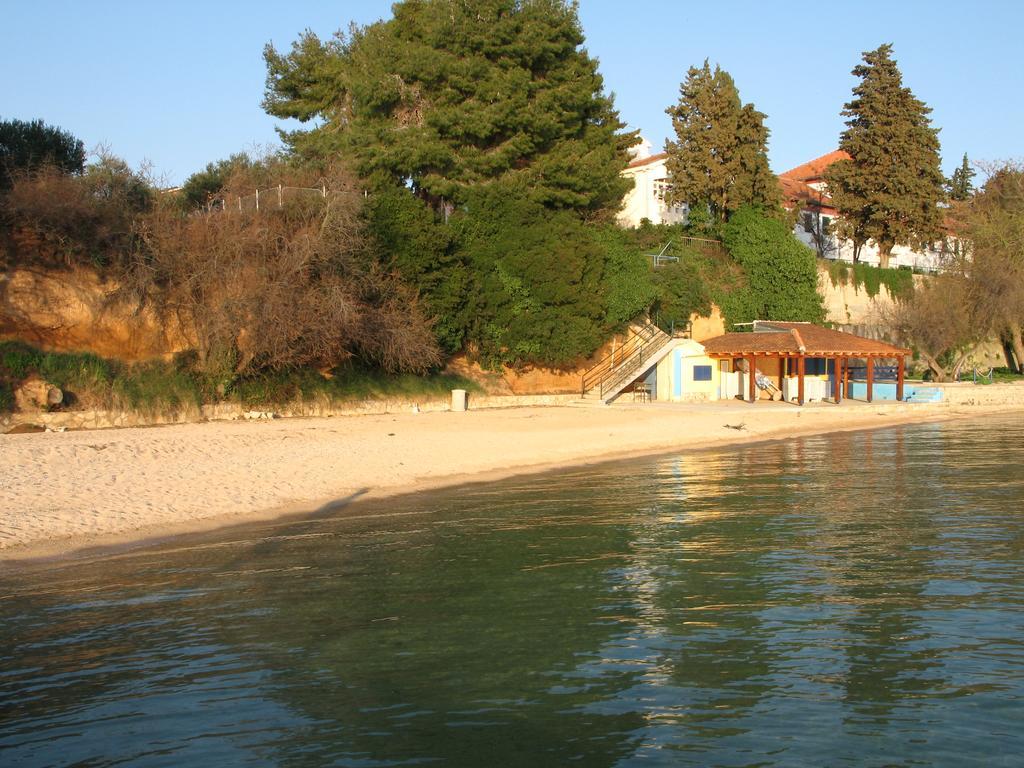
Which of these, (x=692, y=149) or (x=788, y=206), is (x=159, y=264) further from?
(x=788, y=206)

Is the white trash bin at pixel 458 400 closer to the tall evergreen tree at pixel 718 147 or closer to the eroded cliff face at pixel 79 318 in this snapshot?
the eroded cliff face at pixel 79 318

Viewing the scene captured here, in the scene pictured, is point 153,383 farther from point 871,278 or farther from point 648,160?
point 871,278

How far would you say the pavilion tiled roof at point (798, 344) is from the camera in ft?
126

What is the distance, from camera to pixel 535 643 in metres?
9.27

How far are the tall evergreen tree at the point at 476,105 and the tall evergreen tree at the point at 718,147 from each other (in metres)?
8.02

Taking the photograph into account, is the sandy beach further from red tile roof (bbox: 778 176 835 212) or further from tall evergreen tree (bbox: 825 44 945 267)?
red tile roof (bbox: 778 176 835 212)

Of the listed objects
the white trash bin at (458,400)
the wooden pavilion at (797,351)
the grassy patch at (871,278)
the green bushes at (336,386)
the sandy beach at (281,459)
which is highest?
the grassy patch at (871,278)

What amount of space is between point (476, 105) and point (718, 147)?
1556cm

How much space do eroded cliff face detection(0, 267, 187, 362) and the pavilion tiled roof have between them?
22.3m

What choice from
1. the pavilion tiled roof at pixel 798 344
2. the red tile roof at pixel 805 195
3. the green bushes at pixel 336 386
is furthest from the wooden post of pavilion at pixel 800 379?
the red tile roof at pixel 805 195

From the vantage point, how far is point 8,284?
27.2 meters

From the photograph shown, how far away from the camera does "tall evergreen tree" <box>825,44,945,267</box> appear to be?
167 ft

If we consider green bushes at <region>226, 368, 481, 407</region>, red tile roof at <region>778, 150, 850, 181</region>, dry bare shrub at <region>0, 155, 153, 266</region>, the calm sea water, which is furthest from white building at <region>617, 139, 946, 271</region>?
the calm sea water

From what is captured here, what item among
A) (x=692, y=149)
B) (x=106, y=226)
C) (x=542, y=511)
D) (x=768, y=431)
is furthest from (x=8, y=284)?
(x=692, y=149)
